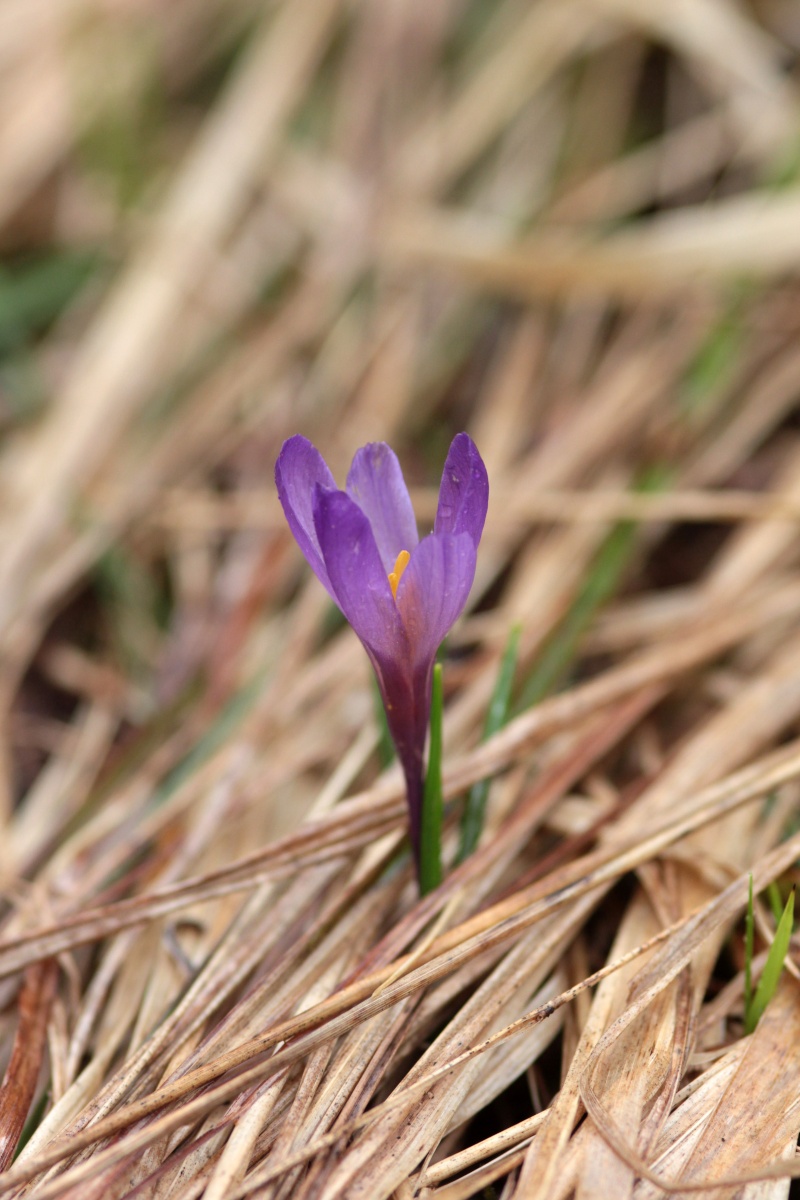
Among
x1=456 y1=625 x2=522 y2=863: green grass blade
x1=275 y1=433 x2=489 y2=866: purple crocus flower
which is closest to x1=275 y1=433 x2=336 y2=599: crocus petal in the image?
x1=275 y1=433 x2=489 y2=866: purple crocus flower

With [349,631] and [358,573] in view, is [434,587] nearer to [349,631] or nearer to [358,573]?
[358,573]

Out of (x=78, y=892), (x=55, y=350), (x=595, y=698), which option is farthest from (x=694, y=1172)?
(x=55, y=350)

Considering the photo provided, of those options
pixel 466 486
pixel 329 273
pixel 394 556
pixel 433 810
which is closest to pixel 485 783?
pixel 433 810

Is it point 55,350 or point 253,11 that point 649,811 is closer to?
point 55,350

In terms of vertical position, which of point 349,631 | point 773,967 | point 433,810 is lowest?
point 773,967

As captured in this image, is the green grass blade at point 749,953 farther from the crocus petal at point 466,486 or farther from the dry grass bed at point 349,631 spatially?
the crocus petal at point 466,486
